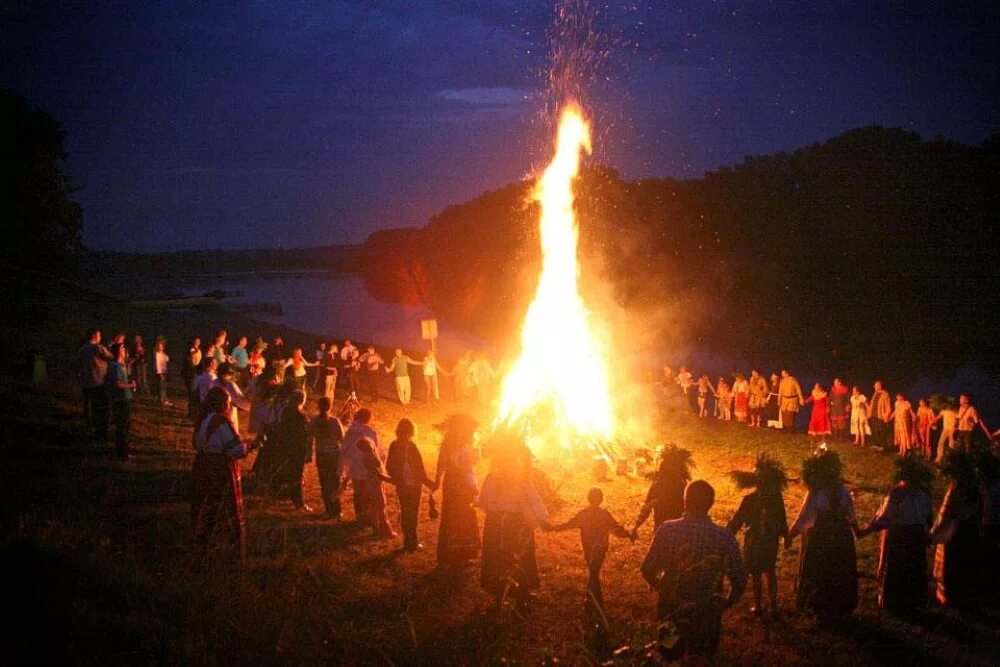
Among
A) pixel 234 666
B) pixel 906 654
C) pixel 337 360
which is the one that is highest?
pixel 337 360

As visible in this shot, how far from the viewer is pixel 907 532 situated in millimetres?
7797

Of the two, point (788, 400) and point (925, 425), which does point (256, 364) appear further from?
point (925, 425)

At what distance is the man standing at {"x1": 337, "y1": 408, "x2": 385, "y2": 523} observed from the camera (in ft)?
32.0

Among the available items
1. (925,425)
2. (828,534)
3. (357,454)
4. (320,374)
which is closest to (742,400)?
(925,425)

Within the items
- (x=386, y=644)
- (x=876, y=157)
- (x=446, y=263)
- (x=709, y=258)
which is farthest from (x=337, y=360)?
(x=446, y=263)

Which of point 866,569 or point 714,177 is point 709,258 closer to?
point 714,177

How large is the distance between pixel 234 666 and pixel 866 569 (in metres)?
7.83

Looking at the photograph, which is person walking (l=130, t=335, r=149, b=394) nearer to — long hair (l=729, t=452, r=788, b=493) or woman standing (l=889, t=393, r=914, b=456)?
long hair (l=729, t=452, r=788, b=493)

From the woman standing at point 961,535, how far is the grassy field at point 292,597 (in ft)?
1.05

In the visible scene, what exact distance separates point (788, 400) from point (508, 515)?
45.4 ft

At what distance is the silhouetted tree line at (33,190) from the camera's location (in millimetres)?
36594

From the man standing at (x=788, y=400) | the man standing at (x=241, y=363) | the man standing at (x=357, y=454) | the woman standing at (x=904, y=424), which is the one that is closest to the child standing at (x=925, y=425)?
the woman standing at (x=904, y=424)

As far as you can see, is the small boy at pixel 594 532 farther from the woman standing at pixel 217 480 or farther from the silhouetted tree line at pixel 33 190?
the silhouetted tree line at pixel 33 190

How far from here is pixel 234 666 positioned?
17.6 feet
